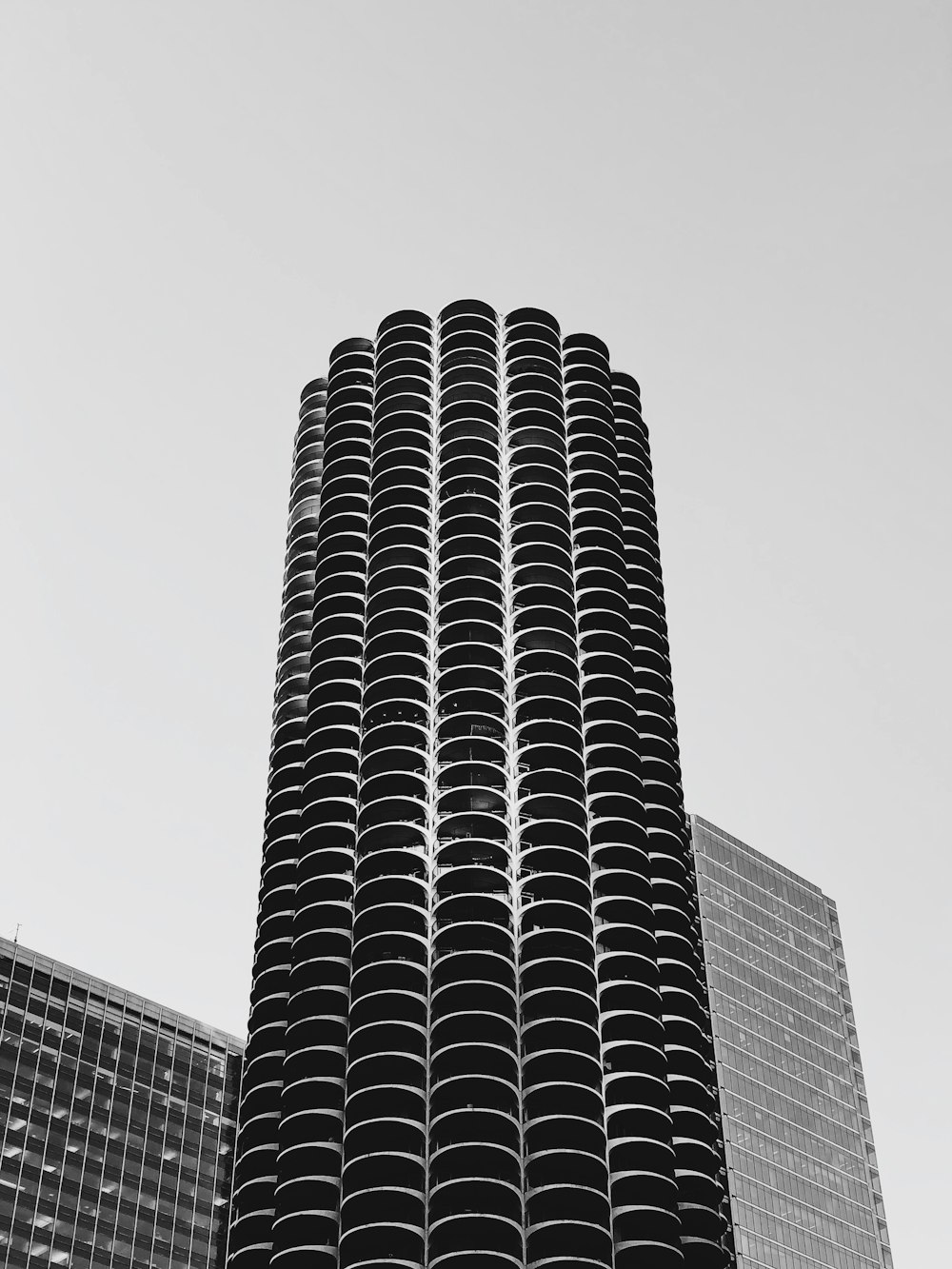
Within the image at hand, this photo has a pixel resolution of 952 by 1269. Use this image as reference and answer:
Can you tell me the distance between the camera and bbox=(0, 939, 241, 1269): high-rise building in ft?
548

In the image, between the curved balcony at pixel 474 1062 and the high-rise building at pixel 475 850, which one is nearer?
the high-rise building at pixel 475 850

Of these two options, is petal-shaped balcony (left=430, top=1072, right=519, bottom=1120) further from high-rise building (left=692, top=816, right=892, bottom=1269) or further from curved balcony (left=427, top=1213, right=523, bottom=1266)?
high-rise building (left=692, top=816, right=892, bottom=1269)

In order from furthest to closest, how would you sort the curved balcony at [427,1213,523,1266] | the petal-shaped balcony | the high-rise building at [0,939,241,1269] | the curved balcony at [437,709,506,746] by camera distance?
the high-rise building at [0,939,241,1269], the curved balcony at [437,709,506,746], the petal-shaped balcony, the curved balcony at [427,1213,523,1266]

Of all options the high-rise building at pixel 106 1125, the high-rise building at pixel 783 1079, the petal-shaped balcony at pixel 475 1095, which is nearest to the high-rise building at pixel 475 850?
the petal-shaped balcony at pixel 475 1095

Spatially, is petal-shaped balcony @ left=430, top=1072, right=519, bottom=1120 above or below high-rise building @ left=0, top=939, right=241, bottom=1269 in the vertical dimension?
below

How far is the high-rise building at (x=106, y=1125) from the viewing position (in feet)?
548

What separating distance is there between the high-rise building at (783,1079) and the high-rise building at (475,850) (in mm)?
42276

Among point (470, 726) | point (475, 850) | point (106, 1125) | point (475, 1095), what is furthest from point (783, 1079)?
point (475, 1095)

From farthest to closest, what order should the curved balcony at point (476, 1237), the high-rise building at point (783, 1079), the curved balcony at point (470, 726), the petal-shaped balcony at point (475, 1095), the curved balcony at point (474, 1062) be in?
1. the high-rise building at point (783, 1079)
2. the curved balcony at point (470, 726)
3. the curved balcony at point (474, 1062)
4. the petal-shaped balcony at point (475, 1095)
5. the curved balcony at point (476, 1237)

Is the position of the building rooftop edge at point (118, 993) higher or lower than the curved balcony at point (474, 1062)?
higher

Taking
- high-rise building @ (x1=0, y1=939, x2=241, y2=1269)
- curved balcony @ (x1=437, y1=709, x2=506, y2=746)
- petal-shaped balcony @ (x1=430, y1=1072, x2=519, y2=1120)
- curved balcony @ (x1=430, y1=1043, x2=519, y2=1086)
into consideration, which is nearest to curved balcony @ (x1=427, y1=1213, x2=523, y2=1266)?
petal-shaped balcony @ (x1=430, y1=1072, x2=519, y2=1120)

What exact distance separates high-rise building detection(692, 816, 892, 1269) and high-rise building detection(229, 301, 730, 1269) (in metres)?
42.3

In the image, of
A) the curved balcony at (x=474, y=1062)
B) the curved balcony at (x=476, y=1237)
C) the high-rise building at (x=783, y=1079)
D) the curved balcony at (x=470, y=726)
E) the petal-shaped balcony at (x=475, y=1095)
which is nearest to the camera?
the curved balcony at (x=476, y=1237)

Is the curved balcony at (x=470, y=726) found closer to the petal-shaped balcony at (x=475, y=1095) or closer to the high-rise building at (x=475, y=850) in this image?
the high-rise building at (x=475, y=850)
